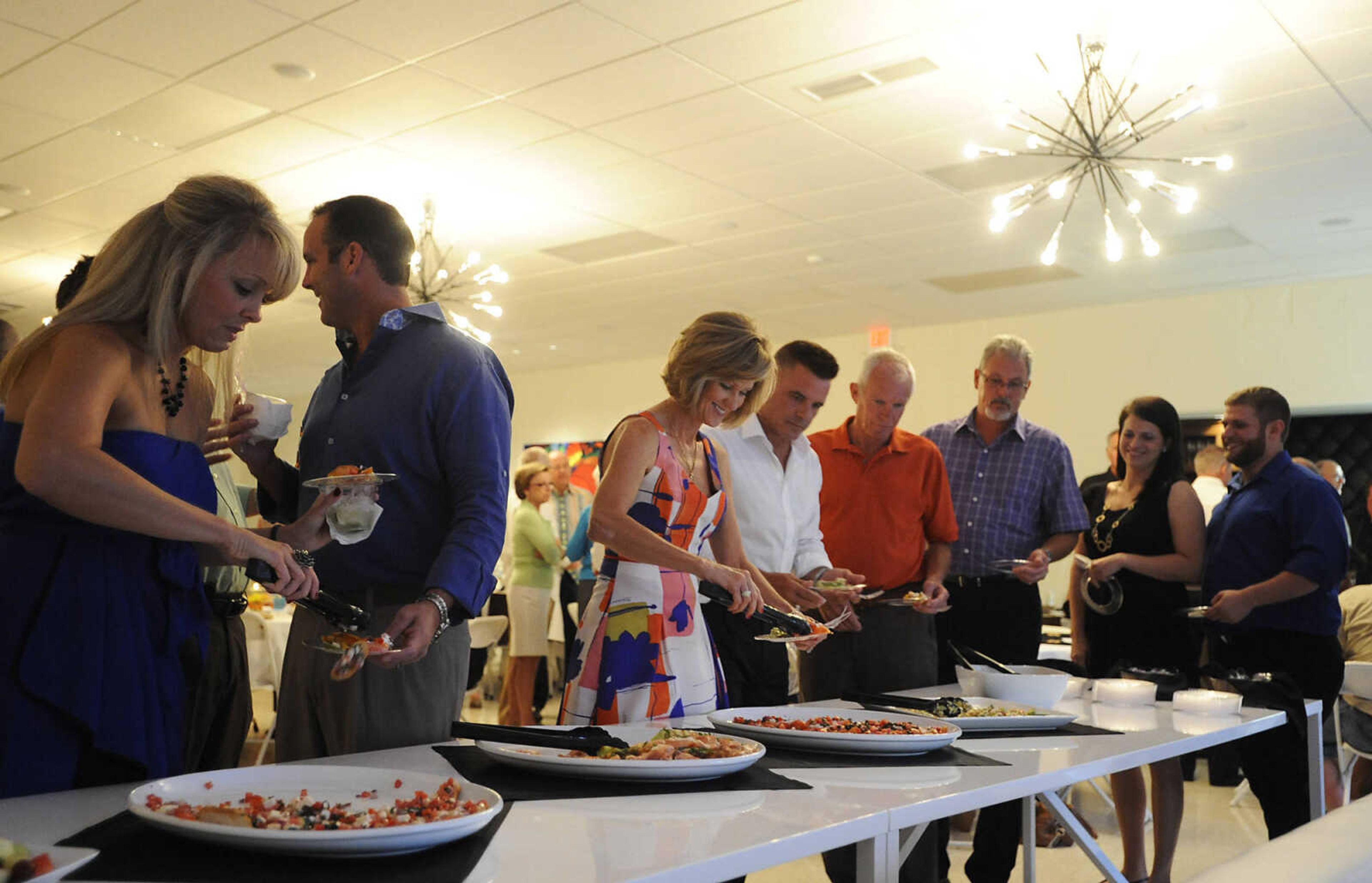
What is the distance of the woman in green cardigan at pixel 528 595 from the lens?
675 cm

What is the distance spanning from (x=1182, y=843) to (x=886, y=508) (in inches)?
75.8

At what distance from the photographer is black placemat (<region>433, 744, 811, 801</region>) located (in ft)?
4.62

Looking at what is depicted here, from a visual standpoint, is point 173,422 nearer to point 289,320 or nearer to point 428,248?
point 428,248

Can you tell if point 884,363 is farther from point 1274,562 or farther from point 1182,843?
point 1182,843

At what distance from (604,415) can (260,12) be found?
8885mm

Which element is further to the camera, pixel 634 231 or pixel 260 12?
pixel 634 231

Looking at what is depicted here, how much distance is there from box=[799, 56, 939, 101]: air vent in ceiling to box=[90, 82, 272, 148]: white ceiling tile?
2551 mm

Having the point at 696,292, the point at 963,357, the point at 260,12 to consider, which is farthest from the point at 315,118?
the point at 963,357

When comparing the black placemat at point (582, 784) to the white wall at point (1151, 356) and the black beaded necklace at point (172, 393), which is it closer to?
the black beaded necklace at point (172, 393)

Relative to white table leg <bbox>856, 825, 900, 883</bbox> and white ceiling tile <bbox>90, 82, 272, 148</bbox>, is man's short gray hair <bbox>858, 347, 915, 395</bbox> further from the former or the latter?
white ceiling tile <bbox>90, 82, 272, 148</bbox>

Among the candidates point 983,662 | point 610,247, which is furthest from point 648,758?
point 610,247

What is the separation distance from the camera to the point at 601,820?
1.28 metres

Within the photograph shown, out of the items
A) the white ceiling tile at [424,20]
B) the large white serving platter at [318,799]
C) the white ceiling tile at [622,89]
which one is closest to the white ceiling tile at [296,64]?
the white ceiling tile at [424,20]

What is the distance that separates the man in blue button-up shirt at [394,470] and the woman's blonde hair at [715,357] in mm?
445
